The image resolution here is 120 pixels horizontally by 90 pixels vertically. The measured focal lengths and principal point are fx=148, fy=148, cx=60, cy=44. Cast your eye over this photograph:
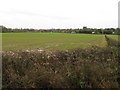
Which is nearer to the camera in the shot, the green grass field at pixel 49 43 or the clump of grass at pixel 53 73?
the clump of grass at pixel 53 73

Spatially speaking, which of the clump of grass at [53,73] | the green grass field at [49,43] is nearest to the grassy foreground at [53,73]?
the clump of grass at [53,73]

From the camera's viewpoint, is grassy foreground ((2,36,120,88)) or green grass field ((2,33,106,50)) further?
green grass field ((2,33,106,50))

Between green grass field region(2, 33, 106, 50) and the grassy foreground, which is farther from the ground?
green grass field region(2, 33, 106, 50)

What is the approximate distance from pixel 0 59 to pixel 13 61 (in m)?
0.49

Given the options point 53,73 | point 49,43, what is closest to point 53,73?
point 53,73

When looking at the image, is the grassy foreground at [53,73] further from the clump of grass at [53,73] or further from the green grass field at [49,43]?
the green grass field at [49,43]

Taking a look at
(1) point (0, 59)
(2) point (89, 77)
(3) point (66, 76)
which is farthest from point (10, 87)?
(2) point (89, 77)

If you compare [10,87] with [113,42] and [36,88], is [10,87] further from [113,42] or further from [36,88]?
[113,42]

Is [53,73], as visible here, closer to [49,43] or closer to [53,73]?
[53,73]

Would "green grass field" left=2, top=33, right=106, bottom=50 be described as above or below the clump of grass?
above

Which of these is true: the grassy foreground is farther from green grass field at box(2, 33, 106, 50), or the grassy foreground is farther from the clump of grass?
green grass field at box(2, 33, 106, 50)

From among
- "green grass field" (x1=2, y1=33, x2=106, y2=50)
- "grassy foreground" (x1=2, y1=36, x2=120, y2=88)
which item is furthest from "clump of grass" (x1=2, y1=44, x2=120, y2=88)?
"green grass field" (x1=2, y1=33, x2=106, y2=50)

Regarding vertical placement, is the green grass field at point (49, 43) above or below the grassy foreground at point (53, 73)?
above

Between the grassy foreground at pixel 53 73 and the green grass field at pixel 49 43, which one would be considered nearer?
the grassy foreground at pixel 53 73
